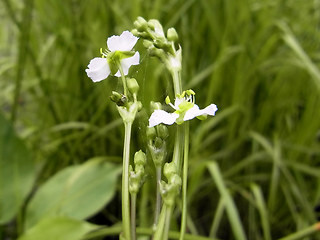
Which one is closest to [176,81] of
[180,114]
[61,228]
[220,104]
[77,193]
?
[180,114]

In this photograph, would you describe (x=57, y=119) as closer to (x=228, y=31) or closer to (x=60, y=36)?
(x=60, y=36)

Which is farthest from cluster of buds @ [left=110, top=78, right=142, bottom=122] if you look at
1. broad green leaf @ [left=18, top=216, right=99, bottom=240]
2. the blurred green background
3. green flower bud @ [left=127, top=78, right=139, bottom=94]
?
the blurred green background

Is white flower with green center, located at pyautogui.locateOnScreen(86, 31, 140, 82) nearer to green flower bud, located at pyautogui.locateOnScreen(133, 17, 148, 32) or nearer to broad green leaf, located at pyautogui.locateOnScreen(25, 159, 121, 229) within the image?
green flower bud, located at pyautogui.locateOnScreen(133, 17, 148, 32)

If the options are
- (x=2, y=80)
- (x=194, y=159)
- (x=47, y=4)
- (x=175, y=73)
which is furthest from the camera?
(x=2, y=80)

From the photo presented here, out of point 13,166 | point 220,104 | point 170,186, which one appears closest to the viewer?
point 170,186

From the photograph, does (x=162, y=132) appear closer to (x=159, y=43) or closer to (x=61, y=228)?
(x=159, y=43)

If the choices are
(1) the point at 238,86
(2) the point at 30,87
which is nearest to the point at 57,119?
(2) the point at 30,87

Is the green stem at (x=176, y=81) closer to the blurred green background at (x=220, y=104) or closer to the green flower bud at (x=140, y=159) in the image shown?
the green flower bud at (x=140, y=159)
